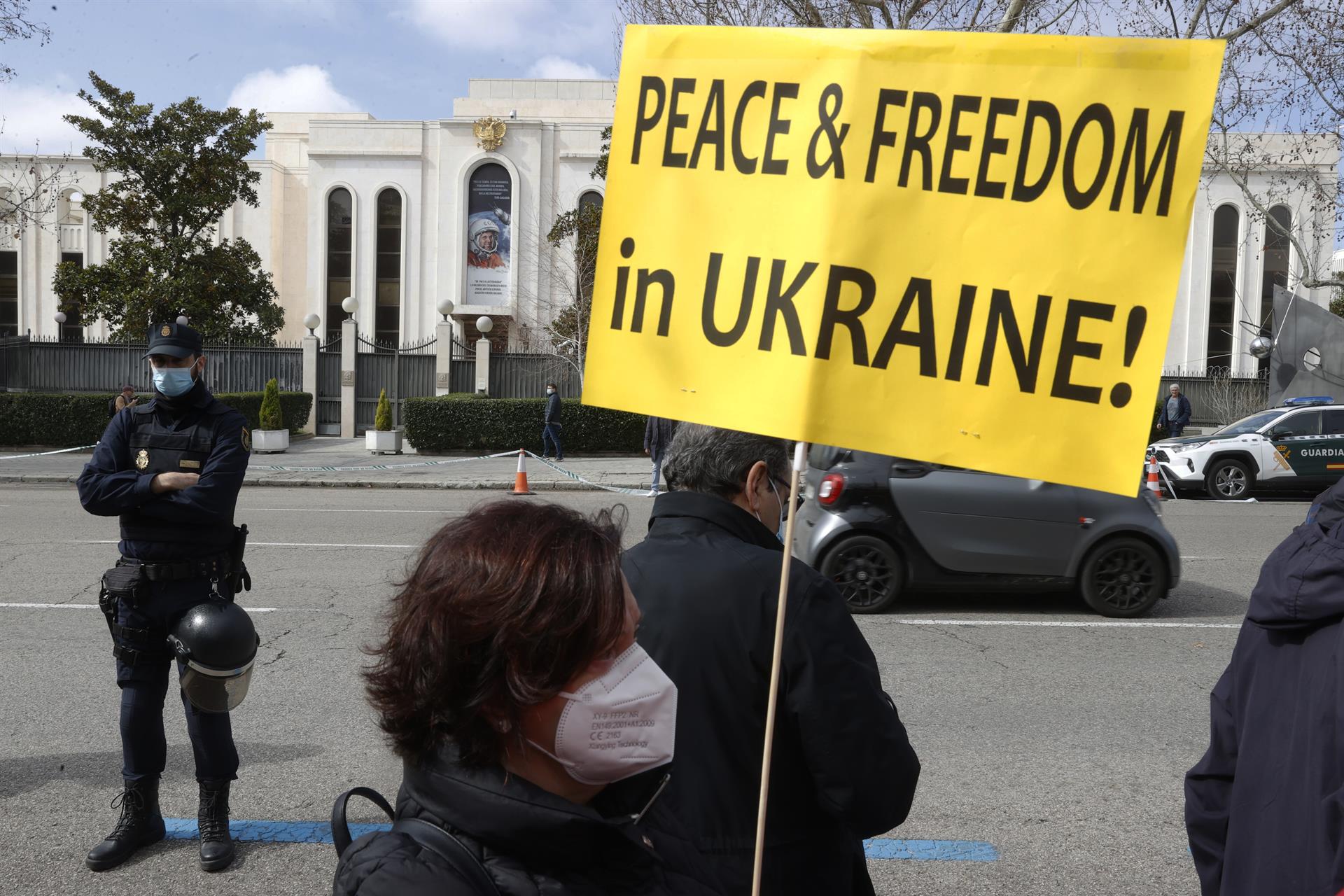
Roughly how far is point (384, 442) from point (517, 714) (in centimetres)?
2448

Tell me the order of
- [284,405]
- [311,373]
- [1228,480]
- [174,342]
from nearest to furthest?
1. [174,342]
2. [1228,480]
3. [284,405]
4. [311,373]

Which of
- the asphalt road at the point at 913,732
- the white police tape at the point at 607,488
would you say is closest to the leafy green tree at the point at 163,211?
the white police tape at the point at 607,488

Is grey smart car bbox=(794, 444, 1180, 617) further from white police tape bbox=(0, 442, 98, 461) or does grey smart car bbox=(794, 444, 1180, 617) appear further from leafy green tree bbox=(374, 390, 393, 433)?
leafy green tree bbox=(374, 390, 393, 433)

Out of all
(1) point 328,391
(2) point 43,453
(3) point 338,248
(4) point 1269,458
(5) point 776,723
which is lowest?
(2) point 43,453

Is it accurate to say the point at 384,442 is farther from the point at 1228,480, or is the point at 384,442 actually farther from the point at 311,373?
the point at 1228,480

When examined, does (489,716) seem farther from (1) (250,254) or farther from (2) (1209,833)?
(1) (250,254)

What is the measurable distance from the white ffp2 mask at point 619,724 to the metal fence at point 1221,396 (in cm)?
3071

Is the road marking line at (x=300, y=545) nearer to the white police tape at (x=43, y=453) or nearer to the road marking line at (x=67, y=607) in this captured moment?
the road marking line at (x=67, y=607)

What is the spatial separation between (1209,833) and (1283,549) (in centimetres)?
61

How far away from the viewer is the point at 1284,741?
6.62ft

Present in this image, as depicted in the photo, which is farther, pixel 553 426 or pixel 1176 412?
pixel 553 426

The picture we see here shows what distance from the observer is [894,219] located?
2.16 meters

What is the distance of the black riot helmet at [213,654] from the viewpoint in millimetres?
3889

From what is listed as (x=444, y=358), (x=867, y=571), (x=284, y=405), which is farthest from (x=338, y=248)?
(x=867, y=571)
